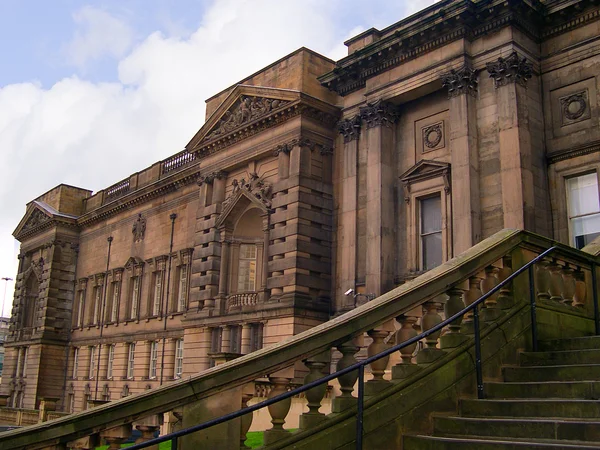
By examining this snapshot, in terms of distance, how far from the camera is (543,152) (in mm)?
21500

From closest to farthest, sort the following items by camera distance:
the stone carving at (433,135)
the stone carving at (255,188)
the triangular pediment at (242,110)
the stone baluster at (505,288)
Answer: the stone baluster at (505,288), the stone carving at (433,135), the triangular pediment at (242,110), the stone carving at (255,188)

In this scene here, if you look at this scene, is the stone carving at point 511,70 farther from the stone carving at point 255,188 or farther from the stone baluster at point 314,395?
the stone baluster at point 314,395

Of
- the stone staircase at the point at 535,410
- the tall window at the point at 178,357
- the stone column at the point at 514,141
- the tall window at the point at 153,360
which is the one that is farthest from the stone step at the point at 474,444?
the tall window at the point at 153,360

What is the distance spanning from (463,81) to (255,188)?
10442mm

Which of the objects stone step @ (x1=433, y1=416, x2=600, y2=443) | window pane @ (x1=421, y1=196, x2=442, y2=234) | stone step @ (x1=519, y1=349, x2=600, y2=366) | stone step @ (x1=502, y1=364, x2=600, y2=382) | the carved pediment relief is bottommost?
stone step @ (x1=433, y1=416, x2=600, y2=443)

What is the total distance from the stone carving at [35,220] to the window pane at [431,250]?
35213 millimetres

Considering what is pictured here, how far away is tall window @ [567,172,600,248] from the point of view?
66.1ft

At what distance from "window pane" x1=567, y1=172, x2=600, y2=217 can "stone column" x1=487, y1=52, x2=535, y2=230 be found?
4.58 feet

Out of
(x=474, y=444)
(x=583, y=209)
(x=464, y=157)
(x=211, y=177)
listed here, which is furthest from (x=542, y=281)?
(x=211, y=177)

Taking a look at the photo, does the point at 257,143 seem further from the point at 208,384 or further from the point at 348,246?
the point at 208,384

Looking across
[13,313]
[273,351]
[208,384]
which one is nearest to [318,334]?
[273,351]

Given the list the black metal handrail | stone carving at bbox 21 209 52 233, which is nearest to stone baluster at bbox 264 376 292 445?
the black metal handrail

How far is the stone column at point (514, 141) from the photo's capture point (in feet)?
Answer: 66.3

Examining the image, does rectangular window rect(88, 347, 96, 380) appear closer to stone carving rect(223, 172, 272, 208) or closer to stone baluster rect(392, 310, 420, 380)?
stone carving rect(223, 172, 272, 208)
